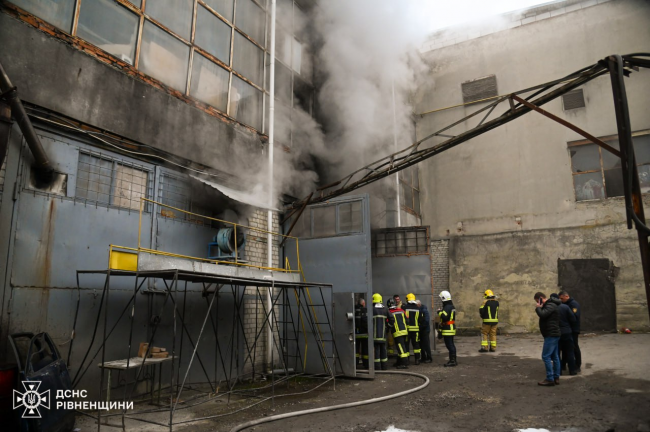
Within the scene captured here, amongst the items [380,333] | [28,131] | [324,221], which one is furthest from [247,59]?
[380,333]

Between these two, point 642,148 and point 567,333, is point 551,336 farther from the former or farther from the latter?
point 642,148

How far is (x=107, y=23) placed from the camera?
7.47 metres

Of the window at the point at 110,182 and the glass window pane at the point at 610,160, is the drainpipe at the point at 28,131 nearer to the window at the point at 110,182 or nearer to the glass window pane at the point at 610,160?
the window at the point at 110,182

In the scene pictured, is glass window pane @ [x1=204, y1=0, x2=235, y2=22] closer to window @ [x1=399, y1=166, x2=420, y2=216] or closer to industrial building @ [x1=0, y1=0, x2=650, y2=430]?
industrial building @ [x1=0, y1=0, x2=650, y2=430]

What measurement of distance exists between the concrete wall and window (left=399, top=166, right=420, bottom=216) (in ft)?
1.67

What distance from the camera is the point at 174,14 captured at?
8805 millimetres

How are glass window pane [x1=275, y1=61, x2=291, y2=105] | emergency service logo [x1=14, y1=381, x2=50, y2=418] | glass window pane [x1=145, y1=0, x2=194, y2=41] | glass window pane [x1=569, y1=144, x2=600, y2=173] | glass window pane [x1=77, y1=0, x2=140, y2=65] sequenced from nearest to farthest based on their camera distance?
emergency service logo [x1=14, y1=381, x2=50, y2=418]
glass window pane [x1=77, y1=0, x2=140, y2=65]
glass window pane [x1=145, y1=0, x2=194, y2=41]
glass window pane [x1=275, y1=61, x2=291, y2=105]
glass window pane [x1=569, y1=144, x2=600, y2=173]

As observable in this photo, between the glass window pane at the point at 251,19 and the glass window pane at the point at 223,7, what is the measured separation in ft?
0.84

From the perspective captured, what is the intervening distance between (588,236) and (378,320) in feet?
31.3

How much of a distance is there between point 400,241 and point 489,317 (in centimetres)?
332

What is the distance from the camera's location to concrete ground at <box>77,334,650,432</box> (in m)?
5.57

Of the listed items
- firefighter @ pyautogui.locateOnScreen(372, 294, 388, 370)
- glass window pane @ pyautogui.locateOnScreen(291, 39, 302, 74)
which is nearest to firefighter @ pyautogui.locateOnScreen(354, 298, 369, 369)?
firefighter @ pyautogui.locateOnScreen(372, 294, 388, 370)

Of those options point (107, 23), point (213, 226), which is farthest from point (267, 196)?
point (107, 23)

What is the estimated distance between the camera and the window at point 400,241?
12906mm
